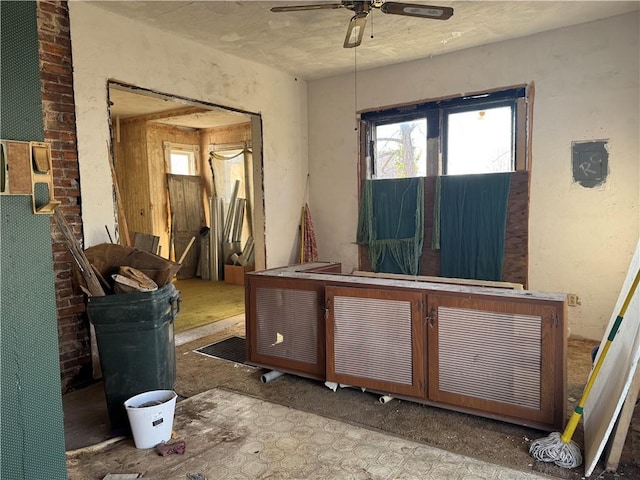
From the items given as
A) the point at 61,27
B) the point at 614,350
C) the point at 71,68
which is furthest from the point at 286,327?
the point at 61,27

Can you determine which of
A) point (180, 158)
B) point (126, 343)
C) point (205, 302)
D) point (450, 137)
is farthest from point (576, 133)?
point (180, 158)

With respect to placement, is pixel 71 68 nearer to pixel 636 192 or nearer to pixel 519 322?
pixel 519 322

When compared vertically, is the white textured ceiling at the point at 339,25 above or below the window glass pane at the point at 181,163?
above

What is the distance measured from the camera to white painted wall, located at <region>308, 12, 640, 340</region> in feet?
13.2

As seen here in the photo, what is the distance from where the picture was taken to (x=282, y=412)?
290 cm

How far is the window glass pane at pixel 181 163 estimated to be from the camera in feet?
26.8

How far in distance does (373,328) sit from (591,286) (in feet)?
8.60

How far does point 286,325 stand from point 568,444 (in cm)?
197

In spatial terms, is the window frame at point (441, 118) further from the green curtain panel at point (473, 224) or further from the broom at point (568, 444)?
the broom at point (568, 444)

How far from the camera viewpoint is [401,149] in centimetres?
534

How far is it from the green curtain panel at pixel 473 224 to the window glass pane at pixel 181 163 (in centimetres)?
530

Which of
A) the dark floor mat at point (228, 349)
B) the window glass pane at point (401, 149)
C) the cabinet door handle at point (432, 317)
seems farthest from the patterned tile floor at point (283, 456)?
the window glass pane at point (401, 149)

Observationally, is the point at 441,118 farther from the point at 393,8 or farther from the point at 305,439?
the point at 305,439

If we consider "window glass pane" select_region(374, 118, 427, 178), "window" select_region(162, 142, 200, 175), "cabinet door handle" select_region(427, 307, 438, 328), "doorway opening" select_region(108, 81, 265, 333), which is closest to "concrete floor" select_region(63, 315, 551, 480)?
"cabinet door handle" select_region(427, 307, 438, 328)
